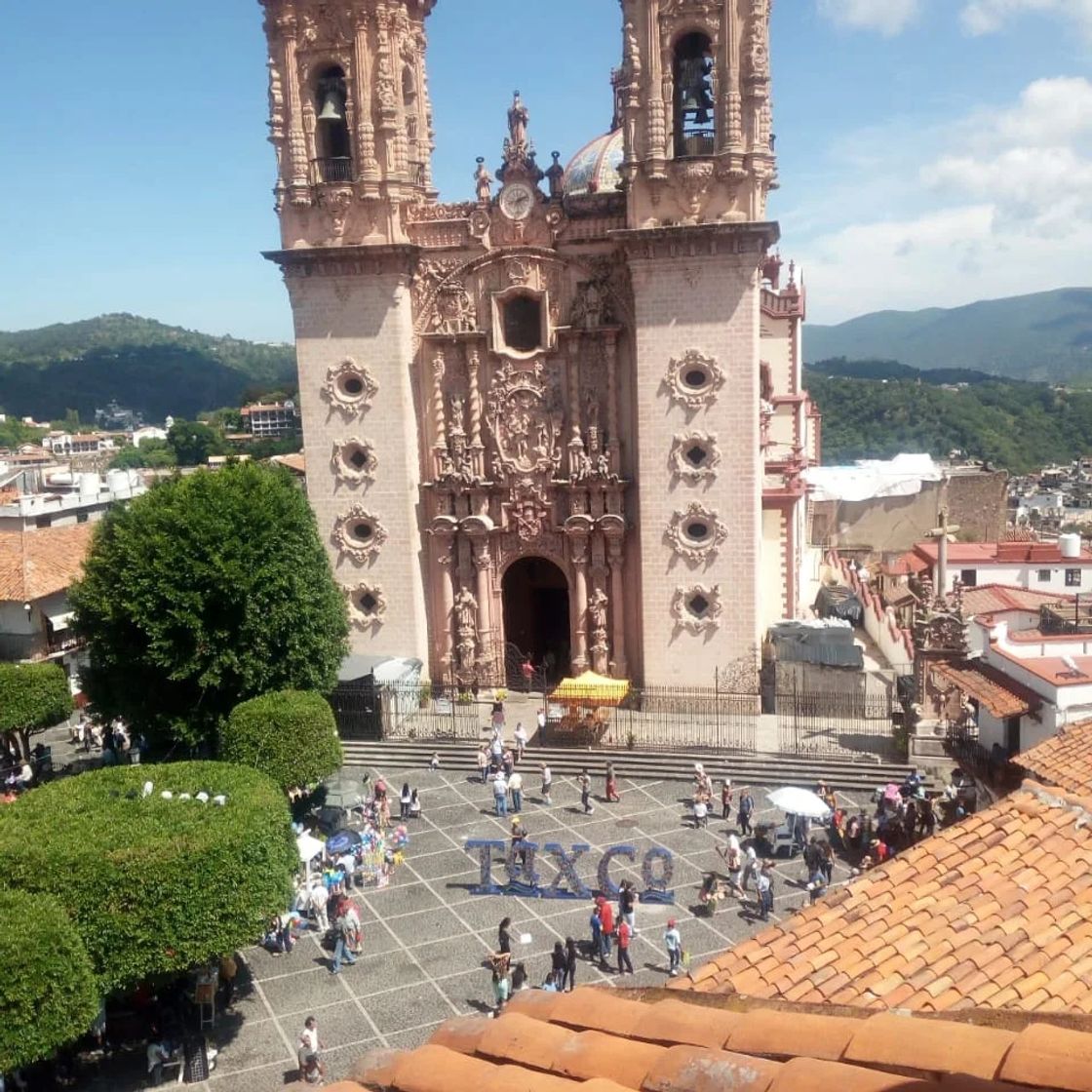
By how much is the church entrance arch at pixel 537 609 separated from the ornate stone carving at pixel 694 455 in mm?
6249

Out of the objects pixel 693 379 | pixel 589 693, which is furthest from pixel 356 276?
pixel 589 693

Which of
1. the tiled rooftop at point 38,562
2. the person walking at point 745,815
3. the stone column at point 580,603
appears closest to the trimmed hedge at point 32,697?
the tiled rooftop at point 38,562

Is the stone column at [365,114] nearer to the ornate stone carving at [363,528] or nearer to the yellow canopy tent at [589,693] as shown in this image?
the ornate stone carving at [363,528]

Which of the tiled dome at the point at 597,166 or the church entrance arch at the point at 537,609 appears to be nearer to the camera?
the church entrance arch at the point at 537,609

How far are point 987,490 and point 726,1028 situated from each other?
60280 millimetres

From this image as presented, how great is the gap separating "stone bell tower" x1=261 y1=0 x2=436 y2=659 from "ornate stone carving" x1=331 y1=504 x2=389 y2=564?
0.04 metres

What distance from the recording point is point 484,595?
3133 centimetres

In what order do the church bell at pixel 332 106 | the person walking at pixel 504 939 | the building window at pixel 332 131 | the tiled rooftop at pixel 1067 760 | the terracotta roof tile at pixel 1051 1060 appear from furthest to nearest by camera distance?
the building window at pixel 332 131 → the church bell at pixel 332 106 → the person walking at pixel 504 939 → the tiled rooftop at pixel 1067 760 → the terracotta roof tile at pixel 1051 1060

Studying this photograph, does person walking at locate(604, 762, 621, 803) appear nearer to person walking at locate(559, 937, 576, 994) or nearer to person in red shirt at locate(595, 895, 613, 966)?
person in red shirt at locate(595, 895, 613, 966)

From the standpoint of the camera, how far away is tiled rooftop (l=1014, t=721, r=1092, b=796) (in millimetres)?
12359

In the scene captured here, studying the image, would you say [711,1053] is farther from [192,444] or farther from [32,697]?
[192,444]

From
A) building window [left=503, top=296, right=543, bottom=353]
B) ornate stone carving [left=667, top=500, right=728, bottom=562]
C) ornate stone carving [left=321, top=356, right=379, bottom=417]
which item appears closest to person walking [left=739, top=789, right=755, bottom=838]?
ornate stone carving [left=667, top=500, right=728, bottom=562]

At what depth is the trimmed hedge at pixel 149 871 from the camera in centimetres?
1490

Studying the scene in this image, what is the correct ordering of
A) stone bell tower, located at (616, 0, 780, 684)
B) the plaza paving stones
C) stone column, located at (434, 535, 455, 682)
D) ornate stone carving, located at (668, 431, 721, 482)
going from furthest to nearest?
stone column, located at (434, 535, 455, 682) < ornate stone carving, located at (668, 431, 721, 482) < stone bell tower, located at (616, 0, 780, 684) < the plaza paving stones
